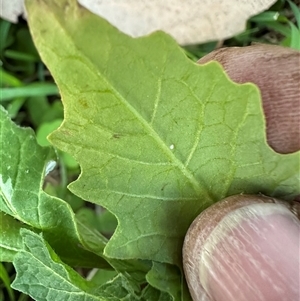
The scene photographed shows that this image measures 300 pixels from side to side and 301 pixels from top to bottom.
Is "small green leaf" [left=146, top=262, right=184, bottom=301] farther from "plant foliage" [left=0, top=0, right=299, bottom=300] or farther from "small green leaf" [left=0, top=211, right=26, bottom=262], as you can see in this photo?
"small green leaf" [left=0, top=211, right=26, bottom=262]

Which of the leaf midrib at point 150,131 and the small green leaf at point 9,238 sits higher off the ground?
the leaf midrib at point 150,131

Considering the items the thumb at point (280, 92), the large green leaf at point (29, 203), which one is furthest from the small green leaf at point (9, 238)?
the thumb at point (280, 92)

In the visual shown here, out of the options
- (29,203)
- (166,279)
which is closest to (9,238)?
(29,203)

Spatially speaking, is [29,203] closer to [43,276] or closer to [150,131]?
[43,276]

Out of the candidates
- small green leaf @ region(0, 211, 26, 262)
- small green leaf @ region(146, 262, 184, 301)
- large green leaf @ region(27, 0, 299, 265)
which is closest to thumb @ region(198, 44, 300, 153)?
large green leaf @ region(27, 0, 299, 265)

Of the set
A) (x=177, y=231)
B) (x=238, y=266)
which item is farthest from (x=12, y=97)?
(x=238, y=266)

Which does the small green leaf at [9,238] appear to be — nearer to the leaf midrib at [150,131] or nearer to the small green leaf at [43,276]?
the small green leaf at [43,276]
